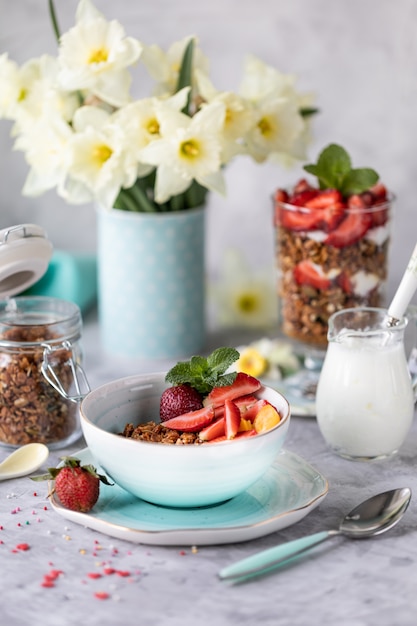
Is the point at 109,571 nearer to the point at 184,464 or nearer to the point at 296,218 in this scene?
the point at 184,464

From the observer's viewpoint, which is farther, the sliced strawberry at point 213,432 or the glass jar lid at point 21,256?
the glass jar lid at point 21,256

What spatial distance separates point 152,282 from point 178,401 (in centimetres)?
52

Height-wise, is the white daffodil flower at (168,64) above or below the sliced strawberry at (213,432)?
above

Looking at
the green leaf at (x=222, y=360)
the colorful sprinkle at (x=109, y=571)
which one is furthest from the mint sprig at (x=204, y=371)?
the colorful sprinkle at (x=109, y=571)

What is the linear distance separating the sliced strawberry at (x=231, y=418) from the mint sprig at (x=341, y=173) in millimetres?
480

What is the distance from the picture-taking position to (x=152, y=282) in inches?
63.5

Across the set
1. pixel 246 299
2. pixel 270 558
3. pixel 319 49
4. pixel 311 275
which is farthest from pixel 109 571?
pixel 319 49

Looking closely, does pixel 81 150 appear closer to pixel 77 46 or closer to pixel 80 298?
pixel 77 46

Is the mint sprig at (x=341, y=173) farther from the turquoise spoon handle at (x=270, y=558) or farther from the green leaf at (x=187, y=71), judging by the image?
the turquoise spoon handle at (x=270, y=558)

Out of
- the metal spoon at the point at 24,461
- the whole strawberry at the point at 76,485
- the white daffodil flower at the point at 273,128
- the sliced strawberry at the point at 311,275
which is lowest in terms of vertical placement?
the metal spoon at the point at 24,461

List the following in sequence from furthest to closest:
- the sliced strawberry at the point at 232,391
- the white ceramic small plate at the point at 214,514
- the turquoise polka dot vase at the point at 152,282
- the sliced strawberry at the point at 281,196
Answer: the turquoise polka dot vase at the point at 152,282 < the sliced strawberry at the point at 281,196 < the sliced strawberry at the point at 232,391 < the white ceramic small plate at the point at 214,514

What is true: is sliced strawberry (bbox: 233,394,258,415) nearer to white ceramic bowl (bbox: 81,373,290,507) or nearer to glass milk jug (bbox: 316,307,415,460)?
→ white ceramic bowl (bbox: 81,373,290,507)

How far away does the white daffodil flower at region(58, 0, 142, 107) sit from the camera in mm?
1382

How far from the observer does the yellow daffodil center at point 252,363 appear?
1551 millimetres
